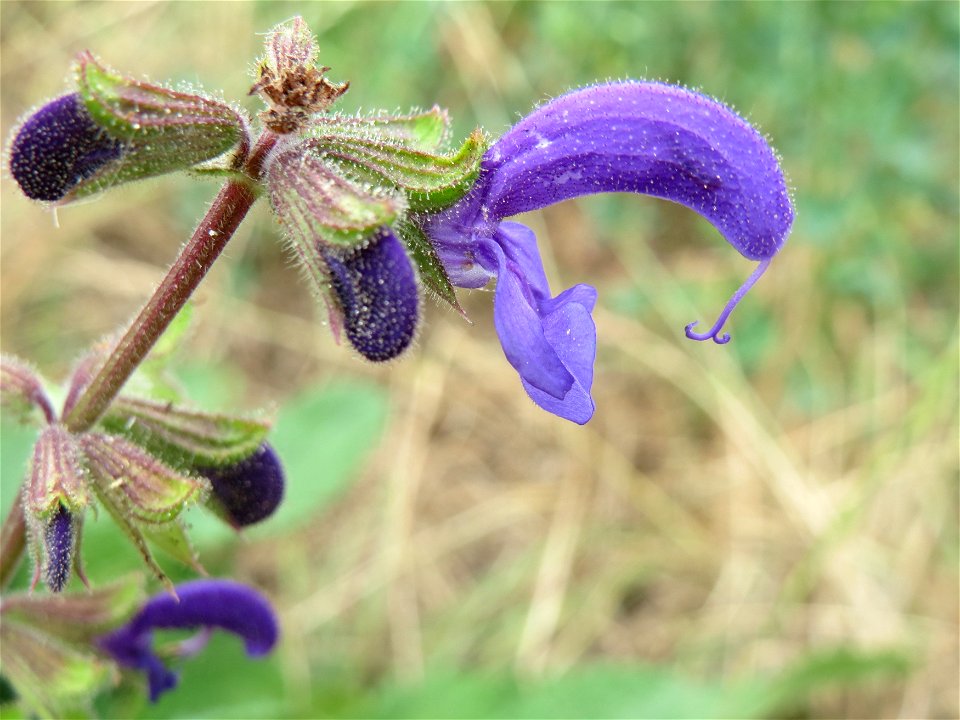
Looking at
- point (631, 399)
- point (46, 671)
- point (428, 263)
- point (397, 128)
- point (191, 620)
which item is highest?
point (631, 399)

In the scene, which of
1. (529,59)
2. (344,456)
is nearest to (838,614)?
(344,456)

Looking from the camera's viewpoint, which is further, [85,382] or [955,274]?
[955,274]

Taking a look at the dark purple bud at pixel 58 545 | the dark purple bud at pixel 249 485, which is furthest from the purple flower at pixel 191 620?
the dark purple bud at pixel 58 545

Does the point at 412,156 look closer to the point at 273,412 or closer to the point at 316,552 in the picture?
the point at 273,412

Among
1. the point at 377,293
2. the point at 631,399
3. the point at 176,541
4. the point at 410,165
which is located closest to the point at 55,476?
the point at 176,541

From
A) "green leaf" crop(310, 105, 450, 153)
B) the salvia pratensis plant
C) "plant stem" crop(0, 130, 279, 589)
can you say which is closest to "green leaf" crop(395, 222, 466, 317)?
the salvia pratensis plant

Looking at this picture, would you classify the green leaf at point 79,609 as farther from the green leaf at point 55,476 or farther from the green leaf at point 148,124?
the green leaf at point 148,124

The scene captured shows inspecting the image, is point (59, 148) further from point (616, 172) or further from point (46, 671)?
point (46, 671)

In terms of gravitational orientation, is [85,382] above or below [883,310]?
below
